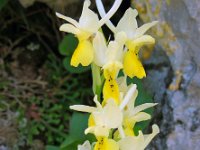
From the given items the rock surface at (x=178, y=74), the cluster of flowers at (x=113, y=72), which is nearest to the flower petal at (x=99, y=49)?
the cluster of flowers at (x=113, y=72)

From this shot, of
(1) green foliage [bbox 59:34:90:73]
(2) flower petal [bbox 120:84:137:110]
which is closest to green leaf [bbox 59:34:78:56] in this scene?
(1) green foliage [bbox 59:34:90:73]

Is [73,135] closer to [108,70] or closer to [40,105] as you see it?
[40,105]

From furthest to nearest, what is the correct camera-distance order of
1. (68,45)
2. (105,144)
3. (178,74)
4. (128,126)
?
(68,45) < (178,74) < (128,126) < (105,144)

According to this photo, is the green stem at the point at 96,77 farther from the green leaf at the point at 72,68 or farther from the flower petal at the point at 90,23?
the green leaf at the point at 72,68

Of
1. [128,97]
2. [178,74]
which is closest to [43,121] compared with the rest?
[178,74]

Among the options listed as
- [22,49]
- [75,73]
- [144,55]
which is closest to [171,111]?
[144,55]

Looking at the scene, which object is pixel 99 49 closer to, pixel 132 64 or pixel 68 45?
pixel 132 64
